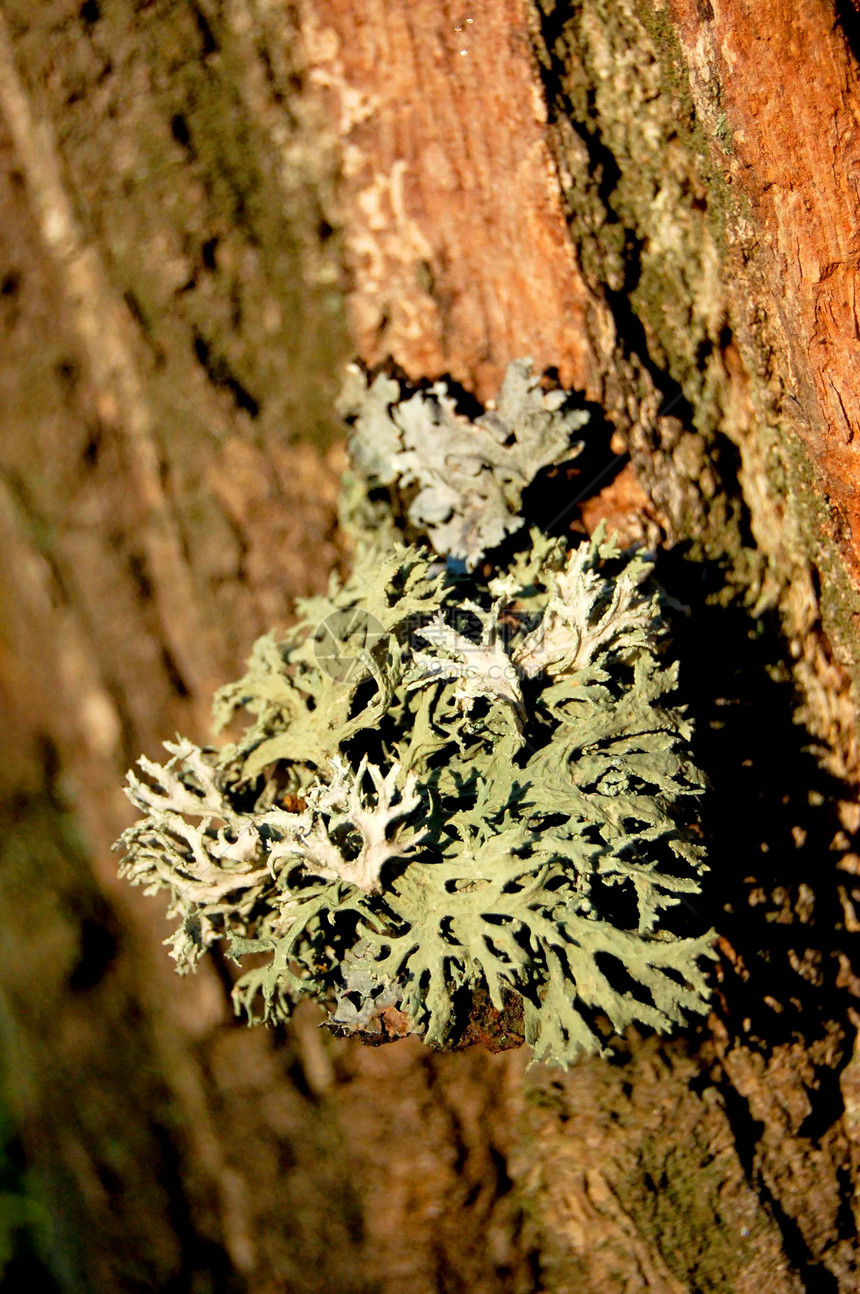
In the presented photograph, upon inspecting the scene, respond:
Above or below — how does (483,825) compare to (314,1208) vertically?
above

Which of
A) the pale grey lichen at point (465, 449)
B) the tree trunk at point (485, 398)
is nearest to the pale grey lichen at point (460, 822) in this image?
the pale grey lichen at point (465, 449)

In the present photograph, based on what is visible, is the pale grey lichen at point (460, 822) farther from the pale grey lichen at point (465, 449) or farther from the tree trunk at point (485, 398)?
the tree trunk at point (485, 398)

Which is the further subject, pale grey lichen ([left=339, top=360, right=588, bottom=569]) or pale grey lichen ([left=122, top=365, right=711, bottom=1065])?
pale grey lichen ([left=339, top=360, right=588, bottom=569])

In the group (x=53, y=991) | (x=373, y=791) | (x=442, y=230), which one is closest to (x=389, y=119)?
(x=442, y=230)

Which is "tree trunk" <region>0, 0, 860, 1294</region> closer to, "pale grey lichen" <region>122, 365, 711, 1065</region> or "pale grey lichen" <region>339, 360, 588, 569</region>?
"pale grey lichen" <region>339, 360, 588, 569</region>

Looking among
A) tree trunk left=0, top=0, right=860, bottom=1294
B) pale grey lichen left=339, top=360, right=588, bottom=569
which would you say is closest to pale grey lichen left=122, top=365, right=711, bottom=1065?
pale grey lichen left=339, top=360, right=588, bottom=569

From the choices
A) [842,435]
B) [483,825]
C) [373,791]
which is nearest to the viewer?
[483,825]

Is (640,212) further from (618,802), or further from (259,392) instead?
(618,802)
